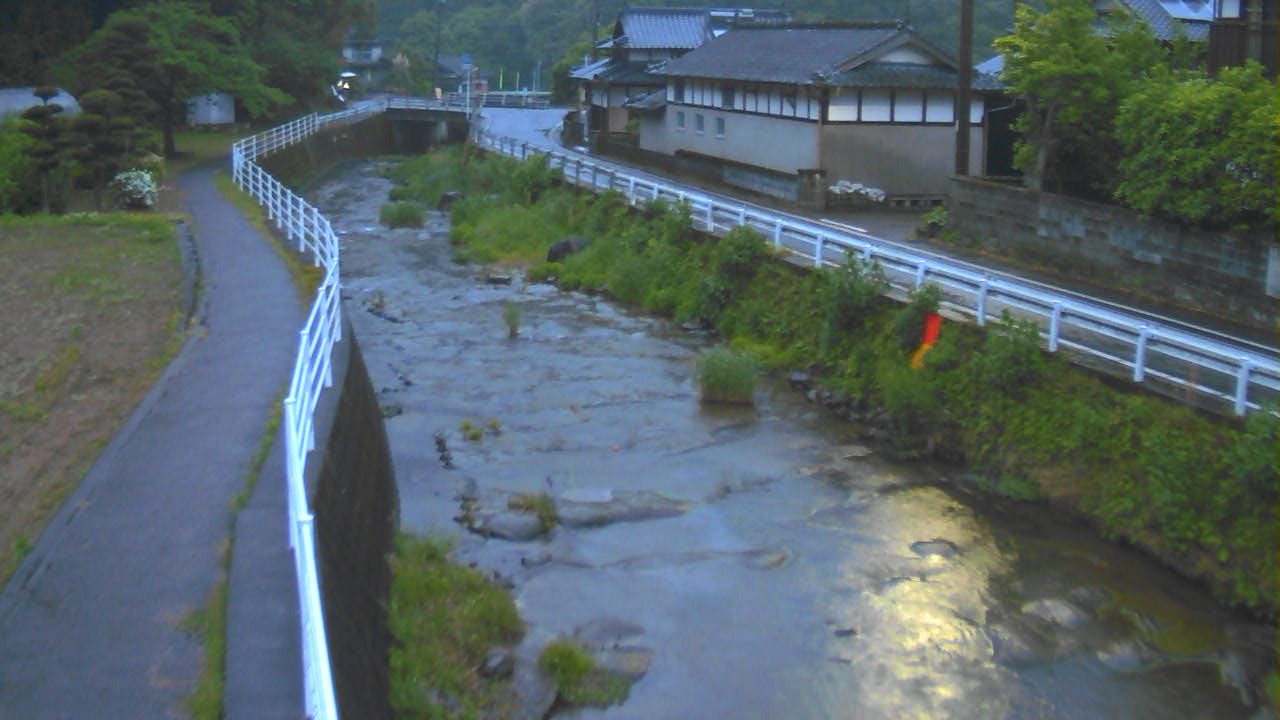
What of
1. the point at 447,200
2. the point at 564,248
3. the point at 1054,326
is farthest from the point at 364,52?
the point at 1054,326

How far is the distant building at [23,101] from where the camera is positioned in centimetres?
3323

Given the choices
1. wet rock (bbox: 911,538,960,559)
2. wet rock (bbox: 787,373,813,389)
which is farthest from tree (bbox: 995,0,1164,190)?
wet rock (bbox: 911,538,960,559)

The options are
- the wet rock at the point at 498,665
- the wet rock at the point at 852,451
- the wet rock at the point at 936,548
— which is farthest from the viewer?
the wet rock at the point at 852,451

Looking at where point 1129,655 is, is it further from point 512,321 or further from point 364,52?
point 364,52

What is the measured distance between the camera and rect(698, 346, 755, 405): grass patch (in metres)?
16.9

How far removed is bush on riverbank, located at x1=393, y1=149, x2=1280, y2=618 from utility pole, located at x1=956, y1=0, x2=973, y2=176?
660cm

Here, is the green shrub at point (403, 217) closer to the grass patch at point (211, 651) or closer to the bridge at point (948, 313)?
the bridge at point (948, 313)

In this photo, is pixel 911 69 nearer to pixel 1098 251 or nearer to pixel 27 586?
pixel 1098 251

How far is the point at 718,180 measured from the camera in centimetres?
3438

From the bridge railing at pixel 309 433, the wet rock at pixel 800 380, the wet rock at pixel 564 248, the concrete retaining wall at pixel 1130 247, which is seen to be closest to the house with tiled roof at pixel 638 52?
the wet rock at pixel 564 248

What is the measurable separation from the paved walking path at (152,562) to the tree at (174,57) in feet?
81.3

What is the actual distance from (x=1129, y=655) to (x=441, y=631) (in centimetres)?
568

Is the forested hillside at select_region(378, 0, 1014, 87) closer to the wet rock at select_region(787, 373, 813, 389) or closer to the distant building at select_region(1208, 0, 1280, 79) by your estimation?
the distant building at select_region(1208, 0, 1280, 79)

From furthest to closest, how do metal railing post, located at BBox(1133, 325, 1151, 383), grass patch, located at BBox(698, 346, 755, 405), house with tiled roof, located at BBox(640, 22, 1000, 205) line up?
house with tiled roof, located at BBox(640, 22, 1000, 205)
grass patch, located at BBox(698, 346, 755, 405)
metal railing post, located at BBox(1133, 325, 1151, 383)
